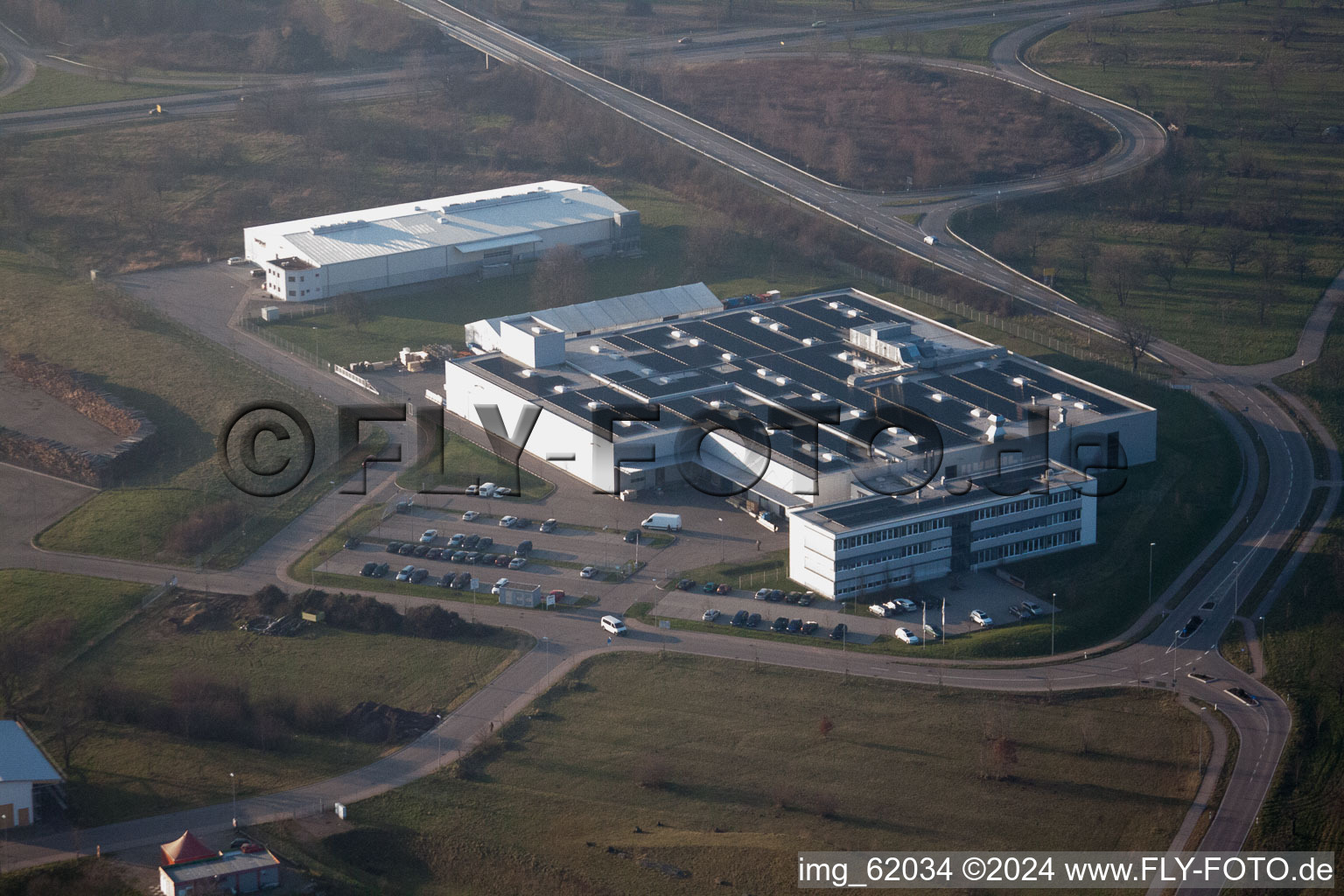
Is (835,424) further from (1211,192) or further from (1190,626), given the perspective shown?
(1211,192)

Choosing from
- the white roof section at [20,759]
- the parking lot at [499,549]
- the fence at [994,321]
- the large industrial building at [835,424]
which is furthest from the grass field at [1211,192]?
the white roof section at [20,759]

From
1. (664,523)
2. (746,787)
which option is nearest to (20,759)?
(746,787)

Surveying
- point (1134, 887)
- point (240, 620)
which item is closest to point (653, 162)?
point (240, 620)

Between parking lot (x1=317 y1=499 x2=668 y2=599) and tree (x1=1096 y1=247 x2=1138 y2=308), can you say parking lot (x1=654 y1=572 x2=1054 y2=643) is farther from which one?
tree (x1=1096 y1=247 x2=1138 y2=308)

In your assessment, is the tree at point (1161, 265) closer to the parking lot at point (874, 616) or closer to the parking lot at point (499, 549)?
the parking lot at point (874, 616)

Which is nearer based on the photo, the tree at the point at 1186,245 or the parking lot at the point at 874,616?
the parking lot at the point at 874,616

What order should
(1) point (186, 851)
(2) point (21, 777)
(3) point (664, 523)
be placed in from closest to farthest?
(1) point (186, 851), (2) point (21, 777), (3) point (664, 523)

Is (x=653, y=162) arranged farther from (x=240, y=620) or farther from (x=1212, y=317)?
(x=240, y=620)
